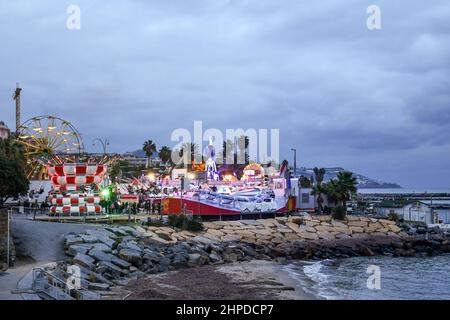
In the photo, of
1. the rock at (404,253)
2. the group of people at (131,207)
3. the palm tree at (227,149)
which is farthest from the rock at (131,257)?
the palm tree at (227,149)

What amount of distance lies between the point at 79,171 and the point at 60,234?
755 cm

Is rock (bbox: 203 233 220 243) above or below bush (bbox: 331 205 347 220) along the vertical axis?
below

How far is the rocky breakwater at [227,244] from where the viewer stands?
3027 cm

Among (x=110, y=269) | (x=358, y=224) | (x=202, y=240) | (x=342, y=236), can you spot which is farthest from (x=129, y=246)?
(x=358, y=224)

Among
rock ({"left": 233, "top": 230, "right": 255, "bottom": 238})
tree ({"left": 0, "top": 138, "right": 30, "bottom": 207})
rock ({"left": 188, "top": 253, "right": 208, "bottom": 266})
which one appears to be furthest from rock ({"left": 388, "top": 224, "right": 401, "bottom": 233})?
tree ({"left": 0, "top": 138, "right": 30, "bottom": 207})

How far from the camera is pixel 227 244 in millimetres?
45406

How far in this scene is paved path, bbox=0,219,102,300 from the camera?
21.2 metres

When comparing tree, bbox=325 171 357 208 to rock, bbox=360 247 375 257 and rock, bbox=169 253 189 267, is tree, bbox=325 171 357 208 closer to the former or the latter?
rock, bbox=360 247 375 257

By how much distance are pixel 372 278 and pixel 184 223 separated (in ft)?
57.3

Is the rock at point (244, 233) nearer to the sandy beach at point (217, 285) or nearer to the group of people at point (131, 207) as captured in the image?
the group of people at point (131, 207)

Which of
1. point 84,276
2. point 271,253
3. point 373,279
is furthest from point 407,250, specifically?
point 84,276

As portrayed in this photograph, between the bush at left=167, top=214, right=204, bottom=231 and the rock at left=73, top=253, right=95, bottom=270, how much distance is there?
18021mm

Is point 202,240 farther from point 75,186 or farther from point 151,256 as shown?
point 75,186
